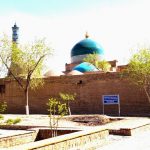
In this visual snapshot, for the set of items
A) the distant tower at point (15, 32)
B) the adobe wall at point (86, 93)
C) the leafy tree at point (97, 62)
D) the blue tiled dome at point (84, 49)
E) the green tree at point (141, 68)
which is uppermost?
the distant tower at point (15, 32)

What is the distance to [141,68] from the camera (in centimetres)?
2056

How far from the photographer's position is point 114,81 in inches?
920

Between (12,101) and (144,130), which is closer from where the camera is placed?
(144,130)

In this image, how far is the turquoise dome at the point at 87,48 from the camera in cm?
3800

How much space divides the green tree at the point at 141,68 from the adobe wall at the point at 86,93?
1.06m

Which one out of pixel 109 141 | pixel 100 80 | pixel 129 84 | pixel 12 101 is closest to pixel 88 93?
pixel 100 80

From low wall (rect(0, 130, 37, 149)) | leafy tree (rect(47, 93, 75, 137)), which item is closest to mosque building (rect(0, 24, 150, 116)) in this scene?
leafy tree (rect(47, 93, 75, 137))

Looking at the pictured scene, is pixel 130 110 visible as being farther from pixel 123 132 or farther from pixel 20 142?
pixel 20 142

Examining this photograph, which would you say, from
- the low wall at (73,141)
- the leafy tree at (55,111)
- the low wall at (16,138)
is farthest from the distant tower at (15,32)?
the low wall at (73,141)

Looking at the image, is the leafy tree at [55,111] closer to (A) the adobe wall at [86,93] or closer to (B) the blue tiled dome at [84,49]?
(A) the adobe wall at [86,93]

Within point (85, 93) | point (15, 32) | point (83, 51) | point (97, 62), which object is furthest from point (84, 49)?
point (85, 93)

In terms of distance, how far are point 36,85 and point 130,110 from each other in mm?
8428

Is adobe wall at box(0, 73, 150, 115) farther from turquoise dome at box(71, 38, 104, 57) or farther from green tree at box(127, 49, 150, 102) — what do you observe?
turquoise dome at box(71, 38, 104, 57)

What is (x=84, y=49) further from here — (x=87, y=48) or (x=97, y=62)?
(x=97, y=62)
